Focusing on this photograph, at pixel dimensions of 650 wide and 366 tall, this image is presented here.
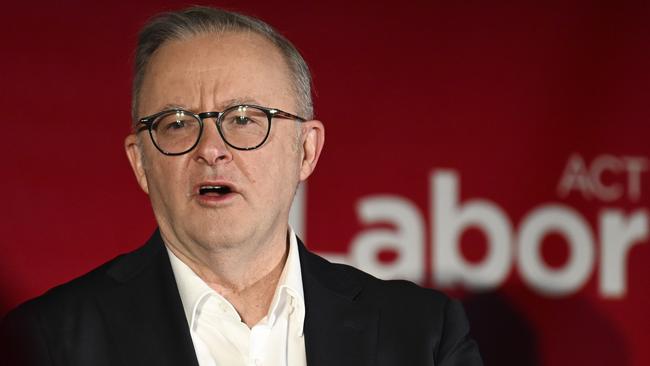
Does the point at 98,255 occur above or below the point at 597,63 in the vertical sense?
below

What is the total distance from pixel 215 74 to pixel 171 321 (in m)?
0.39

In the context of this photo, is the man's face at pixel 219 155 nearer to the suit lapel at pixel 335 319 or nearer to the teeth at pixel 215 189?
the teeth at pixel 215 189

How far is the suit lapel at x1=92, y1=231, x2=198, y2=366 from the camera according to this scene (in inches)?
63.0

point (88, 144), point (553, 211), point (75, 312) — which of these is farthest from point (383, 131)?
point (75, 312)

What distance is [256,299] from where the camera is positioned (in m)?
1.72

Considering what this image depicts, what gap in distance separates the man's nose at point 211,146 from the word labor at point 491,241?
1190mm

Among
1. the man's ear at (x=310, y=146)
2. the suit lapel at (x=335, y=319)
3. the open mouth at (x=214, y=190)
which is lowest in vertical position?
the suit lapel at (x=335, y=319)

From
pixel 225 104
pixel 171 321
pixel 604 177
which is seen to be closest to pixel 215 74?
pixel 225 104

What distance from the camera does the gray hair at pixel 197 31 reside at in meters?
1.70

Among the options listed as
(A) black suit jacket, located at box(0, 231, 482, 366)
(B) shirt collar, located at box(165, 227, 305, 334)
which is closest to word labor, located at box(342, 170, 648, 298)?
(A) black suit jacket, located at box(0, 231, 482, 366)

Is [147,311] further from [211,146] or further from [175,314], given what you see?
[211,146]

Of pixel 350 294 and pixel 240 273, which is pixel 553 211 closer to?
pixel 350 294

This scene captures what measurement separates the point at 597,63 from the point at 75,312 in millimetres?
1858

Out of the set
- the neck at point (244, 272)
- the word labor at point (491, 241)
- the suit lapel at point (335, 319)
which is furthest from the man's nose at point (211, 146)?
the word labor at point (491, 241)
